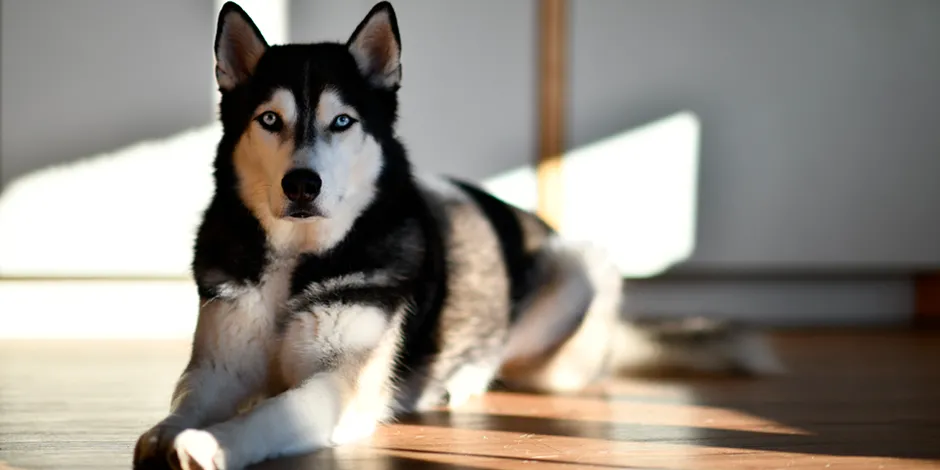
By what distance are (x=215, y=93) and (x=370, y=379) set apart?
197 centimetres

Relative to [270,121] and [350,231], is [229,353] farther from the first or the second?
[270,121]

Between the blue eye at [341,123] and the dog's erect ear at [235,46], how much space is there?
0.21m

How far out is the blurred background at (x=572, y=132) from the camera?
10.9ft

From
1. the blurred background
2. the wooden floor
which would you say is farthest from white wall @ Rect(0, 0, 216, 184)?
the wooden floor

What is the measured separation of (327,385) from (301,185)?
0.34 m

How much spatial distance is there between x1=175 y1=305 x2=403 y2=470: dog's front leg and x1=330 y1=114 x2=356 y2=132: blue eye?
320 millimetres

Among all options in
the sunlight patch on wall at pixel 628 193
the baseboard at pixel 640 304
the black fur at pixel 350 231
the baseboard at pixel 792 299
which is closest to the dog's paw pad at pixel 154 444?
the black fur at pixel 350 231

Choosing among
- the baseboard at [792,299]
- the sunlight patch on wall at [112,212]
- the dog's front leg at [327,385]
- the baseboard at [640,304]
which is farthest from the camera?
the baseboard at [792,299]

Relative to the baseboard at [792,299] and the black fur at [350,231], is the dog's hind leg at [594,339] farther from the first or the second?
the baseboard at [792,299]

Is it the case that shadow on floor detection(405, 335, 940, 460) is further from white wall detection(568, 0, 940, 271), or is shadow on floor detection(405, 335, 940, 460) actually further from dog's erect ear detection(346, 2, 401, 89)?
white wall detection(568, 0, 940, 271)

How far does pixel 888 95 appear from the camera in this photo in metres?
3.69

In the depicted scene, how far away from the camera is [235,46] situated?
179 cm

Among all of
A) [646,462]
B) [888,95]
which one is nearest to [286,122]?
[646,462]

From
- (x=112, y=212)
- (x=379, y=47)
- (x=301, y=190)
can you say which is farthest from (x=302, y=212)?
(x=112, y=212)
